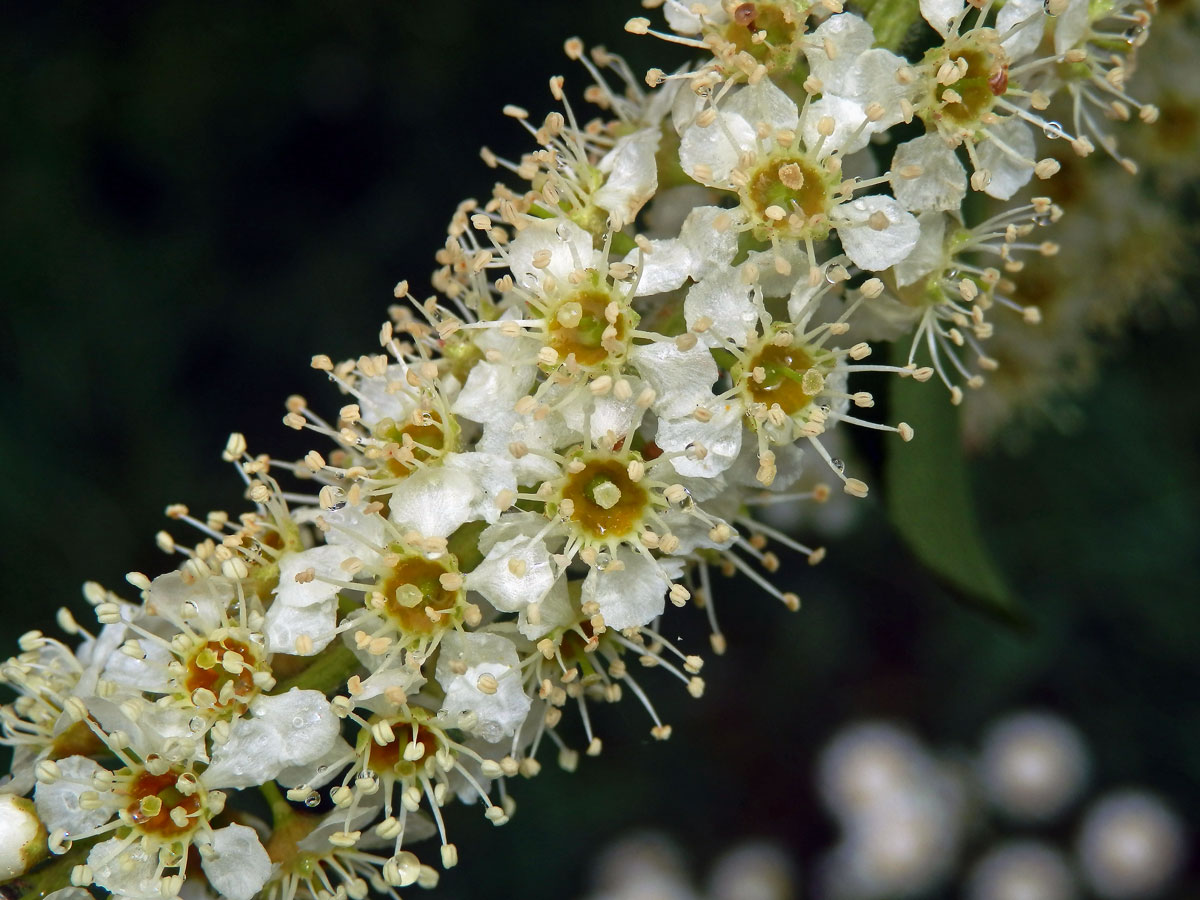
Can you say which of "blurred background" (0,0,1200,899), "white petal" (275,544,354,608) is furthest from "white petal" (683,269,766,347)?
"blurred background" (0,0,1200,899)

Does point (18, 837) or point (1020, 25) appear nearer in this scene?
point (18, 837)

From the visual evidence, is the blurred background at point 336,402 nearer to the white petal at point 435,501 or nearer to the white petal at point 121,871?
the white petal at point 121,871

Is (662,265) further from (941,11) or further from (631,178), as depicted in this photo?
(941,11)

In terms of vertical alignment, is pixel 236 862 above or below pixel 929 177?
below

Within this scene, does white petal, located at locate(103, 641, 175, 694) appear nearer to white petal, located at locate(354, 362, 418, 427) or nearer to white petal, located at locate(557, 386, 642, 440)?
white petal, located at locate(354, 362, 418, 427)

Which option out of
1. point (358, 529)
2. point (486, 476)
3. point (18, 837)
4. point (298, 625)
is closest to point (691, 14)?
point (486, 476)

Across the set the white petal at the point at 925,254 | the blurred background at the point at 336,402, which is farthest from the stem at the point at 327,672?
the blurred background at the point at 336,402

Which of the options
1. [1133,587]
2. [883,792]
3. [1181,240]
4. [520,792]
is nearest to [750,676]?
[883,792]
